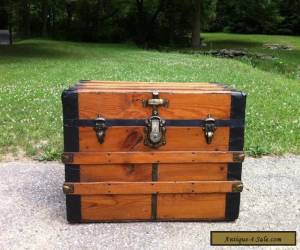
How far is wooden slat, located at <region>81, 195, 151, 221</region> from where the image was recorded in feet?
14.1

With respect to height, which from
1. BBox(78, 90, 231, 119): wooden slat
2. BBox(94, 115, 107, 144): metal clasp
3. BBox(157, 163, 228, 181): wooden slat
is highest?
BBox(78, 90, 231, 119): wooden slat

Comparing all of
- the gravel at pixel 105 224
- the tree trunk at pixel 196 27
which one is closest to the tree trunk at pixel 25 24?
the tree trunk at pixel 196 27

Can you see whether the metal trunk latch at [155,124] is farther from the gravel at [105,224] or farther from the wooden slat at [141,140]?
the gravel at [105,224]

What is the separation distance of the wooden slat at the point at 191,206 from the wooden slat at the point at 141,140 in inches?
16.2

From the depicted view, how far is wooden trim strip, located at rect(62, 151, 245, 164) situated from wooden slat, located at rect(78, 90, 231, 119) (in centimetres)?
29

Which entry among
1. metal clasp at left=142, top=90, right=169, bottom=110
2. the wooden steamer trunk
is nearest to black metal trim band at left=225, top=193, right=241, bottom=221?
the wooden steamer trunk

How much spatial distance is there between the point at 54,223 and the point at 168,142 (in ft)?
3.74

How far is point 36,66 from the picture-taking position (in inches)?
730

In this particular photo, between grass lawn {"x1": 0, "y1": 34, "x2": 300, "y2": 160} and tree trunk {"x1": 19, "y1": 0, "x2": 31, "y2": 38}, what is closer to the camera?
grass lawn {"x1": 0, "y1": 34, "x2": 300, "y2": 160}

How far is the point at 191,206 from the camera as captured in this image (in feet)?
14.4

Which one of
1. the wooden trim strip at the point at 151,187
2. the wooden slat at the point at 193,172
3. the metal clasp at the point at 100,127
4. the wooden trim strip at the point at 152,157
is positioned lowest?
the wooden trim strip at the point at 151,187

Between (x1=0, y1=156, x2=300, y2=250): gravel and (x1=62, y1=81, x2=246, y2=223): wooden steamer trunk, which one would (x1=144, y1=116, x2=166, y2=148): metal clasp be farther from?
(x1=0, y1=156, x2=300, y2=250): gravel

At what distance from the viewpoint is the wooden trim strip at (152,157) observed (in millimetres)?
4183

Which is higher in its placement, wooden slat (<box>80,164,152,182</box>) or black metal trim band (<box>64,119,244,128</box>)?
black metal trim band (<box>64,119,244,128</box>)
